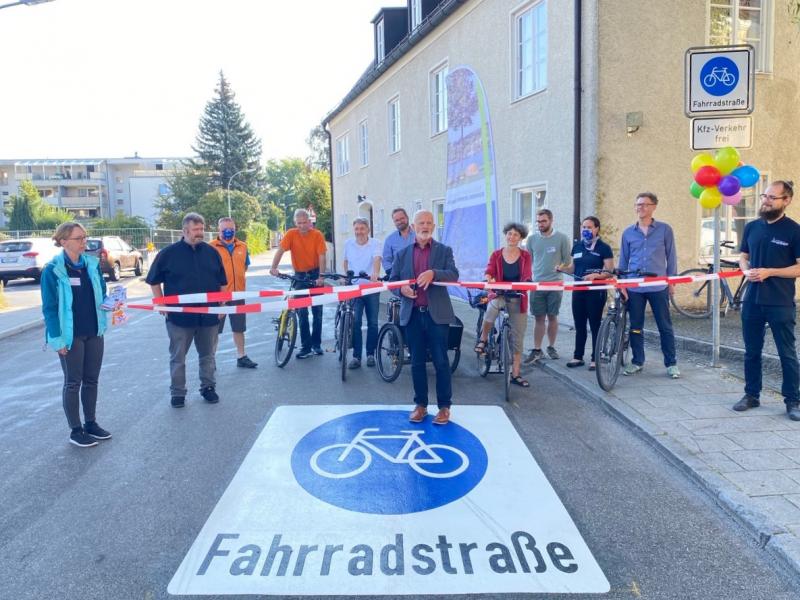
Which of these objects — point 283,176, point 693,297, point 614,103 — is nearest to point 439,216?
point 614,103

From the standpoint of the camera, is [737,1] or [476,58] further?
[476,58]

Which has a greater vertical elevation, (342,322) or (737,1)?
(737,1)

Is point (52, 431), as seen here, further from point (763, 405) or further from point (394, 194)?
point (394, 194)

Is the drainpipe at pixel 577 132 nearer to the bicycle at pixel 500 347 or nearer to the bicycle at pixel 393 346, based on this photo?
the bicycle at pixel 500 347

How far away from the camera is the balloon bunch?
6926mm

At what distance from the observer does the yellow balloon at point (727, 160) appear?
696 centimetres

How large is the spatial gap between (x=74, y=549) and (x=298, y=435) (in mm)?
2149

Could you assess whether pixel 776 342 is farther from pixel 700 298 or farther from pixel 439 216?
pixel 439 216

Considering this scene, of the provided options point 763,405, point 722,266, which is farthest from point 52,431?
point 722,266

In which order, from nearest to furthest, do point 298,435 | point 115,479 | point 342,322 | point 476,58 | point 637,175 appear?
point 115,479 < point 298,435 < point 342,322 < point 637,175 < point 476,58

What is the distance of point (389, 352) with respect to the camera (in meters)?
7.38

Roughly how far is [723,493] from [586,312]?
3.77 metres

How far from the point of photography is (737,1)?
Result: 10.5 metres

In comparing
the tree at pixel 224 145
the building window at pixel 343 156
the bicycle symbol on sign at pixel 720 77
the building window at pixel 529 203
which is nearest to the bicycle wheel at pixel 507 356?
the bicycle symbol on sign at pixel 720 77
